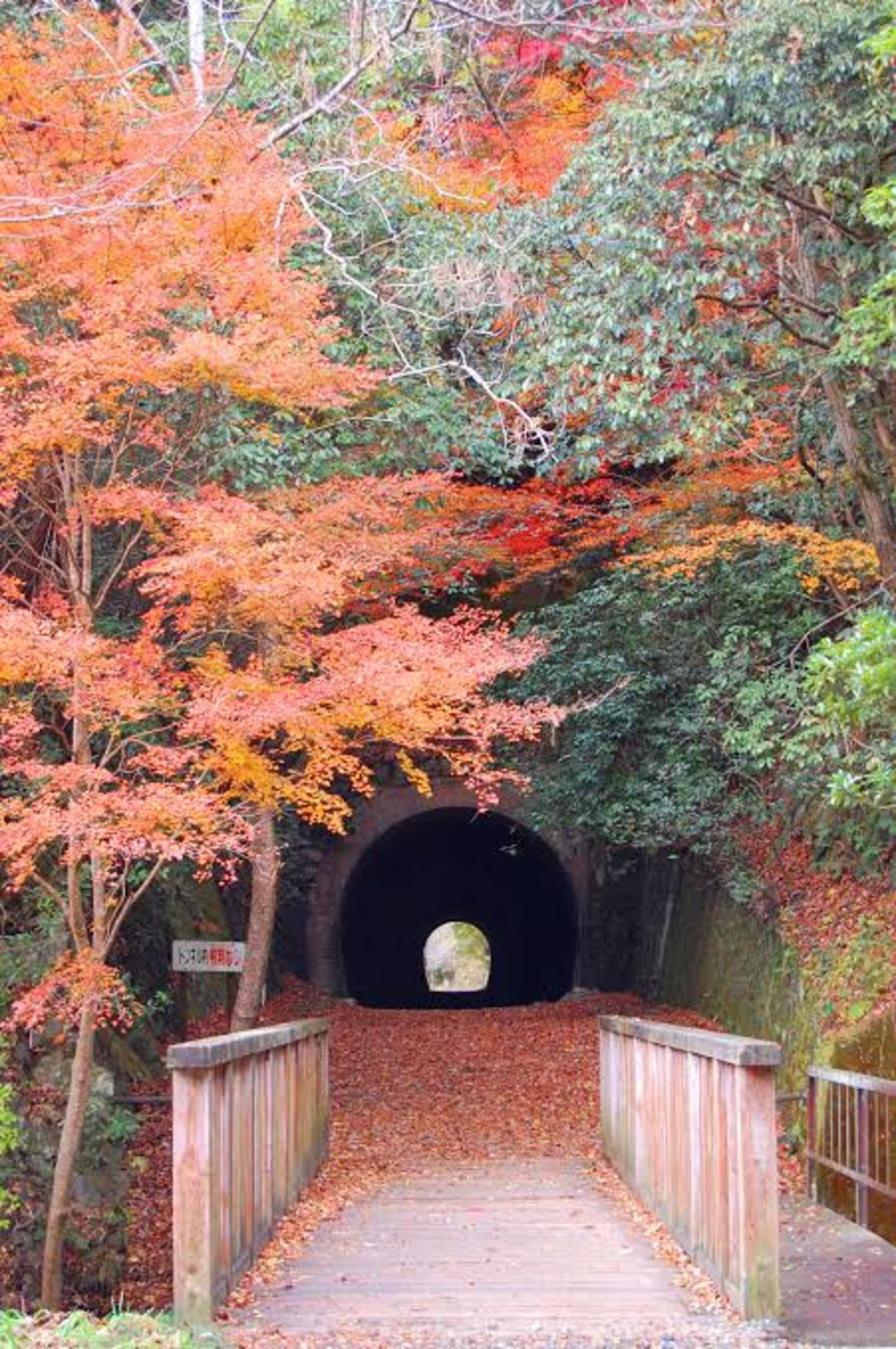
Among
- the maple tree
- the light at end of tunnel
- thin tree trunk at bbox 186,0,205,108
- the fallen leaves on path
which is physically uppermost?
thin tree trunk at bbox 186,0,205,108

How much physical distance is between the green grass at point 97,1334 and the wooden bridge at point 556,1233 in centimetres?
48

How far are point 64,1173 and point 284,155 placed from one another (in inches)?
319

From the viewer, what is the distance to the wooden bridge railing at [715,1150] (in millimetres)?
4684

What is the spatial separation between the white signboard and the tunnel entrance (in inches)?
406

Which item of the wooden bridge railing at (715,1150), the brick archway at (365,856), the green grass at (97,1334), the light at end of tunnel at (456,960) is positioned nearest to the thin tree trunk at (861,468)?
the wooden bridge railing at (715,1150)

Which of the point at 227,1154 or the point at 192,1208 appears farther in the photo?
the point at 227,1154

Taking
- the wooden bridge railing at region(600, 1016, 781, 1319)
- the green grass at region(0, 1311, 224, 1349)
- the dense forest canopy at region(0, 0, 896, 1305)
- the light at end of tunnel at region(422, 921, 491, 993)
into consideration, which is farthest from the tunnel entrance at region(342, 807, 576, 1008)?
the green grass at region(0, 1311, 224, 1349)

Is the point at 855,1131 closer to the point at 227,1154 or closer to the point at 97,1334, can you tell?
the point at 227,1154

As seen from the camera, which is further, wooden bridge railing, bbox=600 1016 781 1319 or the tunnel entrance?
the tunnel entrance

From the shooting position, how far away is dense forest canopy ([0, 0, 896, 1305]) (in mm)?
7750

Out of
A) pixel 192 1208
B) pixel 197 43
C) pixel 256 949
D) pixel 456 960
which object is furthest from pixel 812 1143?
pixel 456 960

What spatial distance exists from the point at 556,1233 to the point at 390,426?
6.81m

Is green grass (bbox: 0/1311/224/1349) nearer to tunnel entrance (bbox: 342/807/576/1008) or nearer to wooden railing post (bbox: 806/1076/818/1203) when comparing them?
wooden railing post (bbox: 806/1076/818/1203)

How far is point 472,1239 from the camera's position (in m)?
6.42
